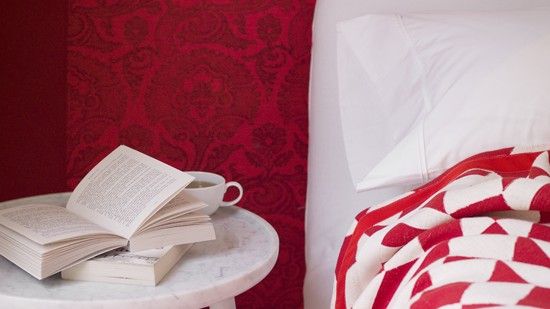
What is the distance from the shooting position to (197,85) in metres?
1.27

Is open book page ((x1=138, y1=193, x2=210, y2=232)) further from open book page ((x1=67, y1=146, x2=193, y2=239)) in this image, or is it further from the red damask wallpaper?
the red damask wallpaper

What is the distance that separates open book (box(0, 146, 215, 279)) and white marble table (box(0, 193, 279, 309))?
0.8 inches

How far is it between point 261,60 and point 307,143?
190 mm

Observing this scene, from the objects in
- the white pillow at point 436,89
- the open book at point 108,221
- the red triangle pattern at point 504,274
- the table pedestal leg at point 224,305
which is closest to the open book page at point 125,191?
the open book at point 108,221

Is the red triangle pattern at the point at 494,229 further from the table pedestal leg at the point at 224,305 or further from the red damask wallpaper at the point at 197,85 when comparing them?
the red damask wallpaper at the point at 197,85

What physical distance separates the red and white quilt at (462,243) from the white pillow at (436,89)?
0.05m

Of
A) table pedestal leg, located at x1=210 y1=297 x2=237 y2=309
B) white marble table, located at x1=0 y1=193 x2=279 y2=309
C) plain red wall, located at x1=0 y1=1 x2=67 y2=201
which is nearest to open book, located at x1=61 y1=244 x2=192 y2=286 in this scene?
white marble table, located at x1=0 y1=193 x2=279 y2=309

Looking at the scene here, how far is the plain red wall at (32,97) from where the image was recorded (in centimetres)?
112

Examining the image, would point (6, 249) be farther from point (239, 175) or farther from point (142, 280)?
point (239, 175)

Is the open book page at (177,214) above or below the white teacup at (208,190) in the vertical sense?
above

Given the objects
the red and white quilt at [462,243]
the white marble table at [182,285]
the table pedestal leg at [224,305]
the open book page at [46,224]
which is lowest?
the table pedestal leg at [224,305]

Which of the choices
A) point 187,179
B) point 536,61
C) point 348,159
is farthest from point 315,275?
point 536,61

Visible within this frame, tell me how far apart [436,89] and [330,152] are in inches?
9.3

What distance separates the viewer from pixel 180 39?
49.4 inches
